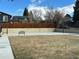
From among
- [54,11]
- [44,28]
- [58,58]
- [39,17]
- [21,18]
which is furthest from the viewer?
[39,17]

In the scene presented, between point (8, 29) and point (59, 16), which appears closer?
point (8, 29)

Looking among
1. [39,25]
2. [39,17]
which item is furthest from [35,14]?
[39,25]

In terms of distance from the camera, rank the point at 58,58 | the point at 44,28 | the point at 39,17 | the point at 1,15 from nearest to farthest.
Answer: the point at 58,58 < the point at 44,28 < the point at 1,15 < the point at 39,17

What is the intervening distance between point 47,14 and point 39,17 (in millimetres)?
9627

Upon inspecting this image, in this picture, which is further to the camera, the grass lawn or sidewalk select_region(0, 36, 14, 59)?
sidewalk select_region(0, 36, 14, 59)

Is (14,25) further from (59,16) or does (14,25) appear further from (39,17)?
(39,17)

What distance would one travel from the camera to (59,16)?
293ft

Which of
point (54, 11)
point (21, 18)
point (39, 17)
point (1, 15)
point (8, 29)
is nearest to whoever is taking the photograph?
point (8, 29)

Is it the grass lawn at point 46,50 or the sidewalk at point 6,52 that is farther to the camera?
the sidewalk at point 6,52

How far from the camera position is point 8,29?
53.4 m

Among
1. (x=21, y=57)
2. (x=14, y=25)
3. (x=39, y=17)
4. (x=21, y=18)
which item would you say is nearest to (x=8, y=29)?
(x=14, y=25)

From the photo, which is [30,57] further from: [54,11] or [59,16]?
[54,11]

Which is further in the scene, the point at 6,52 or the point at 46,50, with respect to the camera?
the point at 46,50

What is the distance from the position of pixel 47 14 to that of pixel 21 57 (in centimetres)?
8703
